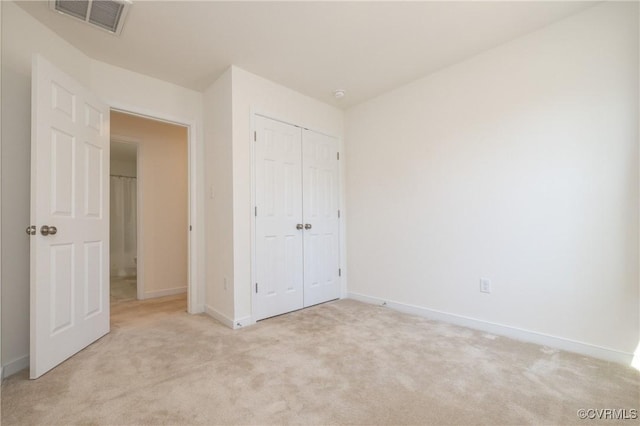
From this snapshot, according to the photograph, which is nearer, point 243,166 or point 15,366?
point 15,366

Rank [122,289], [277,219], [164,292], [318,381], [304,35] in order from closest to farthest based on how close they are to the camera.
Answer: [318,381]
[304,35]
[277,219]
[164,292]
[122,289]

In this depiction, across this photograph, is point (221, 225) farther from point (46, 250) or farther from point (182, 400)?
point (182, 400)

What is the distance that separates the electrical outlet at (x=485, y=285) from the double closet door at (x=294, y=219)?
5.30 feet

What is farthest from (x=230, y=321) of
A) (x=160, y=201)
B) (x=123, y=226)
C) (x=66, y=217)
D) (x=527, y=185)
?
(x=123, y=226)

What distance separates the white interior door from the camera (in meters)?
1.80

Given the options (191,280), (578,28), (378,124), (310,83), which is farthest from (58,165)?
(578,28)

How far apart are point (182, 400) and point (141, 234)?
281 cm

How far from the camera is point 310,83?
3.05 meters

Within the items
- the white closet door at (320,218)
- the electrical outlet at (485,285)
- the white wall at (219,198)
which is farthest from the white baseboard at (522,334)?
the white wall at (219,198)

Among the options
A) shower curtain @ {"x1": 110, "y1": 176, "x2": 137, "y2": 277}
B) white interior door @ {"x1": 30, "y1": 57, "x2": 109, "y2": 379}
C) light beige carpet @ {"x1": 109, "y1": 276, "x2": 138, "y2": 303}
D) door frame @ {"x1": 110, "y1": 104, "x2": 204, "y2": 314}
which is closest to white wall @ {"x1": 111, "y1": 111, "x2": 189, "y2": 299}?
light beige carpet @ {"x1": 109, "y1": 276, "x2": 138, "y2": 303}

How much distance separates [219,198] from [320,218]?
1167 mm

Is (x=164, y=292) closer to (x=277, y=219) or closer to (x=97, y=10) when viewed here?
(x=277, y=219)

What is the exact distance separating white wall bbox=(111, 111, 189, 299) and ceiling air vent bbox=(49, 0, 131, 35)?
5.63 feet

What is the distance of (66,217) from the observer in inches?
79.7
